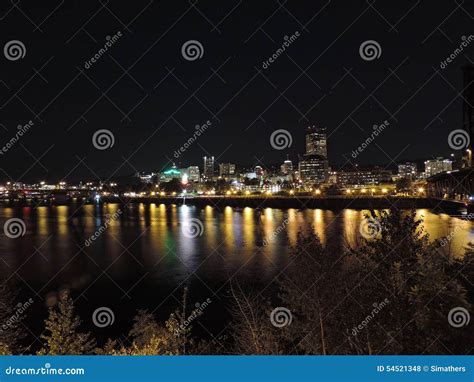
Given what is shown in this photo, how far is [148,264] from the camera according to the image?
42.3 feet

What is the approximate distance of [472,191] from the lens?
85.1 ft

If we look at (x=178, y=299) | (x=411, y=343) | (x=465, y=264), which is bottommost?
(x=178, y=299)

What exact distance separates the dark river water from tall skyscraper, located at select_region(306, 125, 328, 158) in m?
69.3

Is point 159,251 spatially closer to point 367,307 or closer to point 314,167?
point 367,307

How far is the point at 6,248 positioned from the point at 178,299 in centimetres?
1037

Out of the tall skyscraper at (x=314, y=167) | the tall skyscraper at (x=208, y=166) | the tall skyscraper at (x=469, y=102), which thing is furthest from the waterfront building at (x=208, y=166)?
the tall skyscraper at (x=469, y=102)

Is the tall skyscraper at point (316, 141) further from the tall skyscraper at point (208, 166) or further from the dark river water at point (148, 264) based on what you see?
the dark river water at point (148, 264)

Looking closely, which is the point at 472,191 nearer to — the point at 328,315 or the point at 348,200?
the point at 348,200

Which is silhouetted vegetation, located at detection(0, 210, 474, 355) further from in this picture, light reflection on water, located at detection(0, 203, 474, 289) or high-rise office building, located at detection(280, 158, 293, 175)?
high-rise office building, located at detection(280, 158, 293, 175)

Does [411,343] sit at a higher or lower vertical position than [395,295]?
lower

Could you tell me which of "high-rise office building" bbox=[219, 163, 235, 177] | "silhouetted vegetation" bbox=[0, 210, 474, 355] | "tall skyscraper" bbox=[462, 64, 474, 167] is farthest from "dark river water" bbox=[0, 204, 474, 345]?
"high-rise office building" bbox=[219, 163, 235, 177]

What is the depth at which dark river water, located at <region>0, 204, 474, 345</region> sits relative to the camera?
8766 mm

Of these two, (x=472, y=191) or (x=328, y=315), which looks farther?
(x=472, y=191)

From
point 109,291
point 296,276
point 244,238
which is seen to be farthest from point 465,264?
point 244,238
